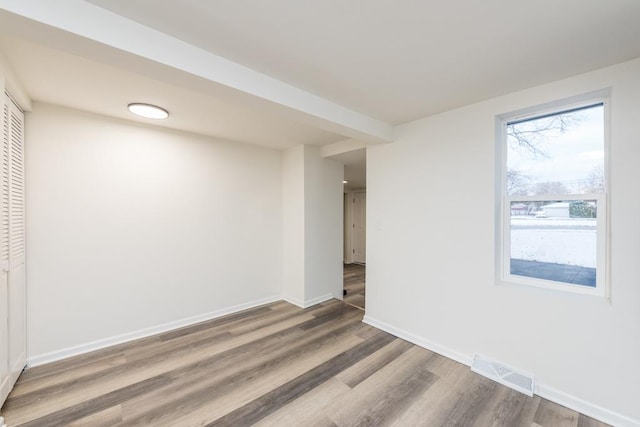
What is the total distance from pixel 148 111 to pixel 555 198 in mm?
3645

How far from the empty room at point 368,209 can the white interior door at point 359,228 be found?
4059 millimetres

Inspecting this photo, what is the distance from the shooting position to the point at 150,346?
268cm

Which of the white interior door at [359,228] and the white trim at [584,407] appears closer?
the white trim at [584,407]

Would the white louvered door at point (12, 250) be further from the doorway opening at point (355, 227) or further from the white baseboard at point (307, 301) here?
the doorway opening at point (355, 227)

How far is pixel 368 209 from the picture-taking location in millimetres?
3287

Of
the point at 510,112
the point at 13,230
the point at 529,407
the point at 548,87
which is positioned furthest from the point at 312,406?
the point at 548,87

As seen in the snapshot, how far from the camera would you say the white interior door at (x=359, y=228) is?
7.42 m

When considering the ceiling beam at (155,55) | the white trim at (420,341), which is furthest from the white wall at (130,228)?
the white trim at (420,341)

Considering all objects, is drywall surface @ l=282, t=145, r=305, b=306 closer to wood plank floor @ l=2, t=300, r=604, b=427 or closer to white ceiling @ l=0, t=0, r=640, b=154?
wood plank floor @ l=2, t=300, r=604, b=427

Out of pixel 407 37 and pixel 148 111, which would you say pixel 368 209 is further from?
pixel 148 111

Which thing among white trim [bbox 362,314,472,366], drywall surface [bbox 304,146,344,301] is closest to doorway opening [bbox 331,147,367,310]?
drywall surface [bbox 304,146,344,301]

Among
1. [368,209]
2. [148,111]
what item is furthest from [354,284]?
[148,111]

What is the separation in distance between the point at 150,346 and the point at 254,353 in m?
1.13

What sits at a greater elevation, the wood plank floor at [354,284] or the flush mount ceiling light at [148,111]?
the flush mount ceiling light at [148,111]
